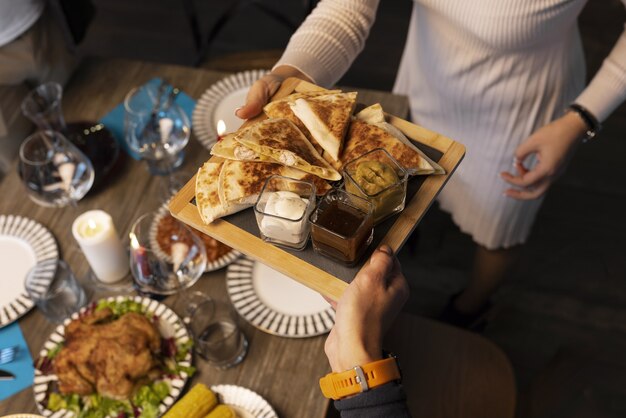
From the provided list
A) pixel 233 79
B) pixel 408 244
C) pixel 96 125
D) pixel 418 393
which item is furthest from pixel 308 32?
pixel 408 244

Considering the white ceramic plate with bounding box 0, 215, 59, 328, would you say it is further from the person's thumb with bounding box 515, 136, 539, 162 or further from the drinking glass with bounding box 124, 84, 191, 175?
the person's thumb with bounding box 515, 136, 539, 162

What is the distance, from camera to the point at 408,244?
8.29 ft

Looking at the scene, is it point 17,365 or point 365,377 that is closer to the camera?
point 365,377

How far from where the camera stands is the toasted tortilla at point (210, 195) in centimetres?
114

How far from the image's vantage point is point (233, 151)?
3.92 ft

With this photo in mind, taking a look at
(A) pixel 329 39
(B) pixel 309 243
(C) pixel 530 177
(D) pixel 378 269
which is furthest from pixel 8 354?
(C) pixel 530 177

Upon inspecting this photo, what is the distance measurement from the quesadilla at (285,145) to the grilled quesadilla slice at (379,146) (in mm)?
65

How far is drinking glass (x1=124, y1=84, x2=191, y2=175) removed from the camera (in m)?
1.62

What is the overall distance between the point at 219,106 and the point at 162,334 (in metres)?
0.79

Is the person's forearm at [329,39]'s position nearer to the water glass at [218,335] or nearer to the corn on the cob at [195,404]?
the water glass at [218,335]

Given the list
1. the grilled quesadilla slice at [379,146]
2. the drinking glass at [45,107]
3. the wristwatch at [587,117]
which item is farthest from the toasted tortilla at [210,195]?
the wristwatch at [587,117]

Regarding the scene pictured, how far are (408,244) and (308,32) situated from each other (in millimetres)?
1282

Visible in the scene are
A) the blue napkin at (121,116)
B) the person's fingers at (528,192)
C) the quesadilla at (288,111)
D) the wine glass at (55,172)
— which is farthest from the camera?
the blue napkin at (121,116)

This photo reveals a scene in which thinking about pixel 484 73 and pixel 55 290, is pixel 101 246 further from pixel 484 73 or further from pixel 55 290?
pixel 484 73
